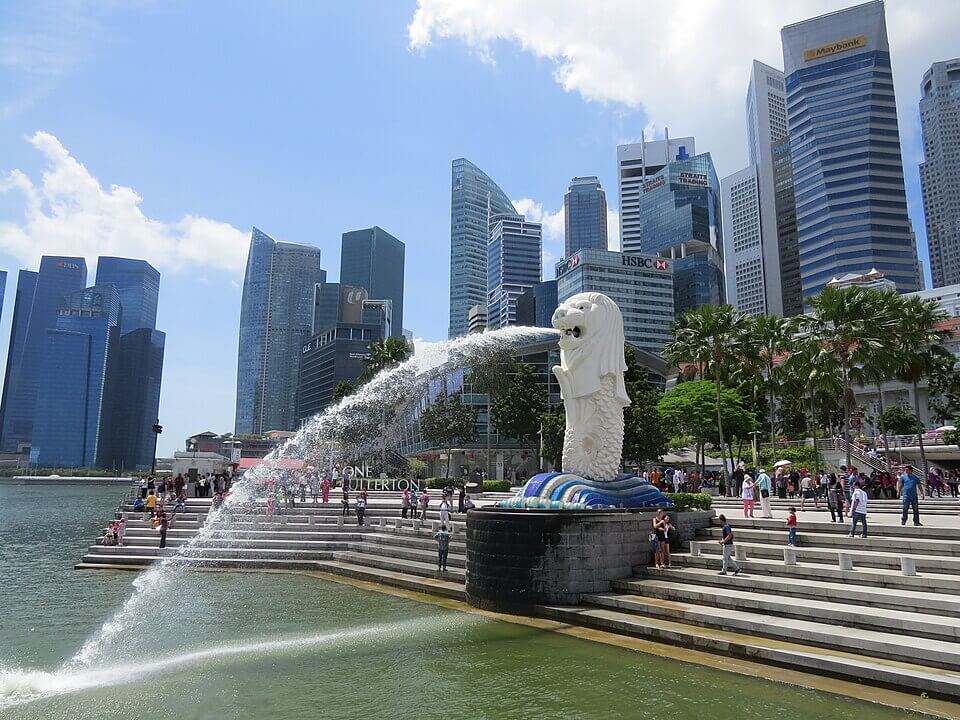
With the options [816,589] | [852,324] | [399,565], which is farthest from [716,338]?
[816,589]

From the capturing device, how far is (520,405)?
51969mm

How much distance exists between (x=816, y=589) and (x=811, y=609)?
901mm

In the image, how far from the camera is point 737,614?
42.1ft

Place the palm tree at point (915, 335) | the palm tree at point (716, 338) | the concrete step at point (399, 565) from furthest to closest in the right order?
the palm tree at point (716, 338), the palm tree at point (915, 335), the concrete step at point (399, 565)

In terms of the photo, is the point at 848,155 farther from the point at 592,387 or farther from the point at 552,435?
the point at 592,387

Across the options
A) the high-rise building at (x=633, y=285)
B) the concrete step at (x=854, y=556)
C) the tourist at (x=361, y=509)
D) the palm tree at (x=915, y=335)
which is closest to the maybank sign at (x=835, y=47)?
the high-rise building at (x=633, y=285)

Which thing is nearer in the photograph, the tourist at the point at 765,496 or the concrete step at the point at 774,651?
the concrete step at the point at 774,651

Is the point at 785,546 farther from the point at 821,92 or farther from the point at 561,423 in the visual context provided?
the point at 821,92

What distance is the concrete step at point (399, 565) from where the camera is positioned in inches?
772

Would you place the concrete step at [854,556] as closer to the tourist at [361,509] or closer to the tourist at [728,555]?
the tourist at [728,555]

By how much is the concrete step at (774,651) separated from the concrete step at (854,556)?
11.4 ft

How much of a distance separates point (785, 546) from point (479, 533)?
7.11 meters

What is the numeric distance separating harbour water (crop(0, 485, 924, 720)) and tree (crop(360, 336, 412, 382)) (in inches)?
1567

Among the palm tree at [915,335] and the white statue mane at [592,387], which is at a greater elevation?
the palm tree at [915,335]
